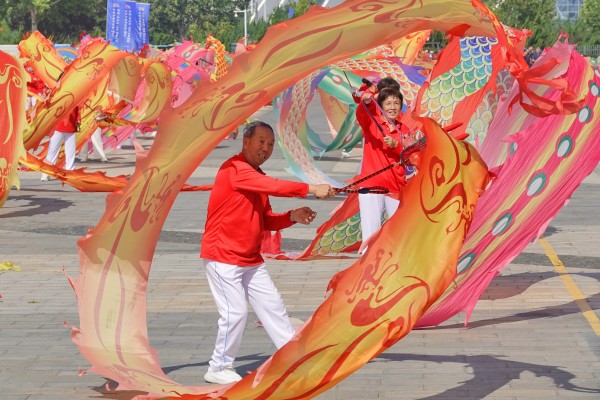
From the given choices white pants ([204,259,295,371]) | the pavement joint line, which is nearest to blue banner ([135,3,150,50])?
the pavement joint line

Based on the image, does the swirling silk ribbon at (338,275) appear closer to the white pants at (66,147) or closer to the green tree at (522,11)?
the white pants at (66,147)

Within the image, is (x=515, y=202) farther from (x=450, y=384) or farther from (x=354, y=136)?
(x=354, y=136)

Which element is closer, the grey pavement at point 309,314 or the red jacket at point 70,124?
the grey pavement at point 309,314

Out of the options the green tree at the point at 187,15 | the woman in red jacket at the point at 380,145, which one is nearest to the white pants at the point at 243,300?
the woman in red jacket at the point at 380,145

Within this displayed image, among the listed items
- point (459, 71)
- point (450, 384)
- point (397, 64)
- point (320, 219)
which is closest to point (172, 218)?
point (320, 219)

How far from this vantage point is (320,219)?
16.0 metres

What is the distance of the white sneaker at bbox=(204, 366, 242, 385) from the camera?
760 cm

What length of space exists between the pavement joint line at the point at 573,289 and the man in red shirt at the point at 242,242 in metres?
2.80

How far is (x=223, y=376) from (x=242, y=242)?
2.64 feet

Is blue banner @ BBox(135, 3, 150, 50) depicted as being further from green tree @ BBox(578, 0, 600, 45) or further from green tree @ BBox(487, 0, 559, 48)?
green tree @ BBox(578, 0, 600, 45)

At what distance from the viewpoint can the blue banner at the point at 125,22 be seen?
151 ft

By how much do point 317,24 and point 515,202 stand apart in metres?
2.66

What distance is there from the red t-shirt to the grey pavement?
1.12 meters

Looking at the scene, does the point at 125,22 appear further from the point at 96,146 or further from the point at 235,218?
the point at 235,218
